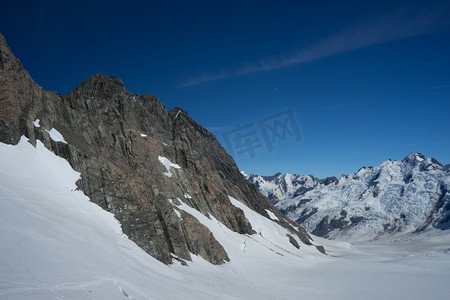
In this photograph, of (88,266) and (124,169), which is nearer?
(88,266)

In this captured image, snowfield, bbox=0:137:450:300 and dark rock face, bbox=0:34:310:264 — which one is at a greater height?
dark rock face, bbox=0:34:310:264

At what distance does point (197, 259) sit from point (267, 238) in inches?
1390

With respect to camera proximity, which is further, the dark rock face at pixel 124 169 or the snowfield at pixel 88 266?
the dark rock face at pixel 124 169

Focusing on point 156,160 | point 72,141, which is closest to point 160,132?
point 156,160

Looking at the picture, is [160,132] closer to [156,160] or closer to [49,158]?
[156,160]

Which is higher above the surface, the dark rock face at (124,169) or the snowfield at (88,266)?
the dark rock face at (124,169)

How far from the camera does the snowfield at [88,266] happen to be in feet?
47.4

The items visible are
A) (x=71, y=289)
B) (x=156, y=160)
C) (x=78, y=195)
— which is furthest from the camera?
(x=156, y=160)

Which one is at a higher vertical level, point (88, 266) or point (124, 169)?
point (124, 169)

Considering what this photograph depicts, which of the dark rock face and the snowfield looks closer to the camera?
the snowfield

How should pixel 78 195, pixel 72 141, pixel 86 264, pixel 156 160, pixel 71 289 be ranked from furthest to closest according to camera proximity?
pixel 156 160 < pixel 72 141 < pixel 78 195 < pixel 86 264 < pixel 71 289

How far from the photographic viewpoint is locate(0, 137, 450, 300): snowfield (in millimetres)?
14461

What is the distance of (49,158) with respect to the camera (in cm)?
3112

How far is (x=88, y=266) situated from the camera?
17281mm
